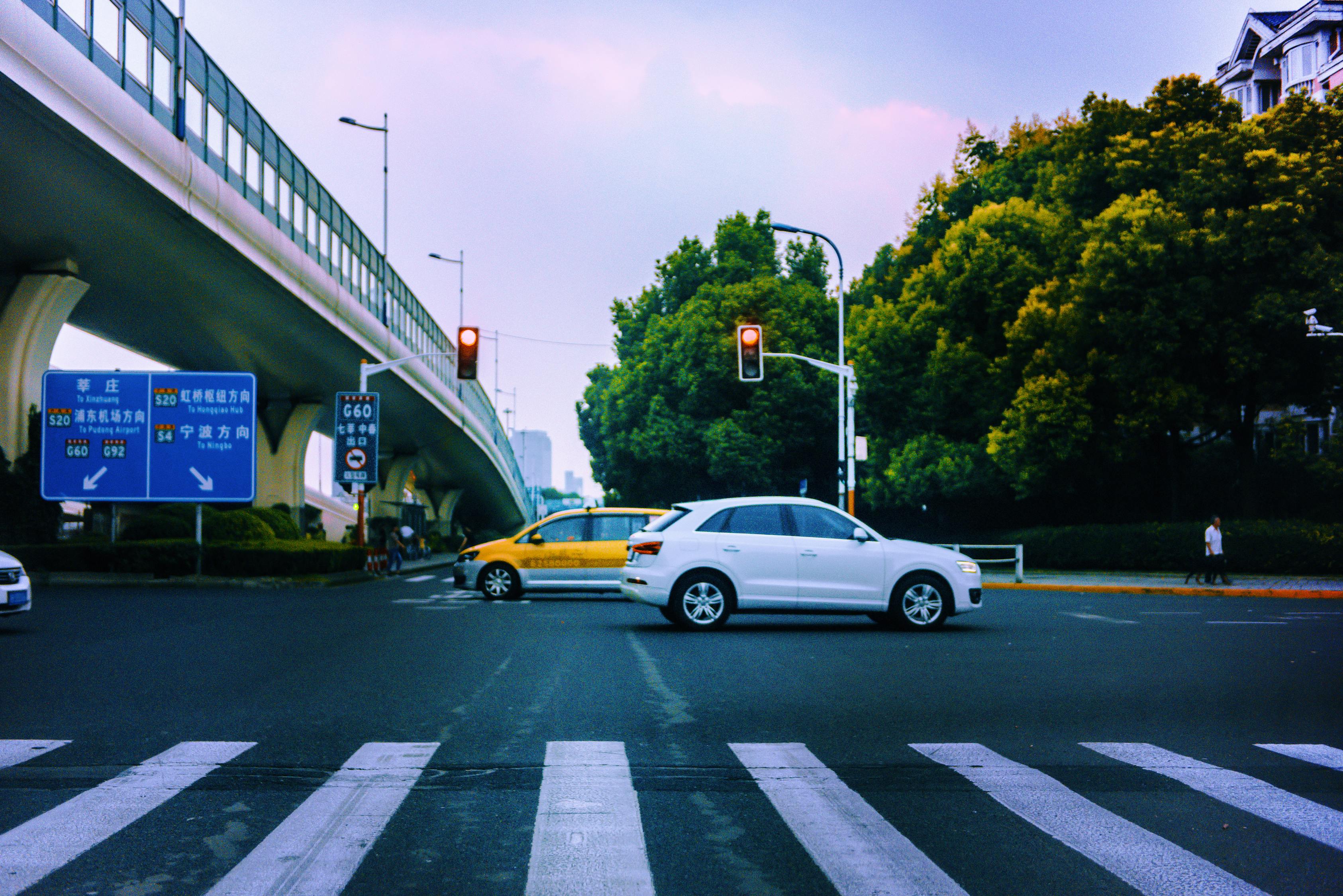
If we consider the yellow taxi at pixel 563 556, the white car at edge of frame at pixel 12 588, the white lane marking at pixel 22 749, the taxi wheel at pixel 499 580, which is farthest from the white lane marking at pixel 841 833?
the taxi wheel at pixel 499 580

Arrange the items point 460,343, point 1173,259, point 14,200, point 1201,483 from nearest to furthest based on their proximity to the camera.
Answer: point 14,200 → point 460,343 → point 1173,259 → point 1201,483

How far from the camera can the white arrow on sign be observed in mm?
27469

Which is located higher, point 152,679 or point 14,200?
point 14,200

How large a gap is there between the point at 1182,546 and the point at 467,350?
1917 centimetres

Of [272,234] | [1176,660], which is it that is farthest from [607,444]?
[1176,660]

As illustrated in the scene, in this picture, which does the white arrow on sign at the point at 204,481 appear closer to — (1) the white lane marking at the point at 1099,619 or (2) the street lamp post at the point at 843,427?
(2) the street lamp post at the point at 843,427

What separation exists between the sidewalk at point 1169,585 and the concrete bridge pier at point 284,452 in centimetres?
2597

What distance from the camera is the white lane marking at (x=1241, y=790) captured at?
16.9 ft

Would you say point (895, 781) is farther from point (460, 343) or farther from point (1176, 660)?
point (460, 343)

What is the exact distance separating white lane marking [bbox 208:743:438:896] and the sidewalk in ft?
70.7

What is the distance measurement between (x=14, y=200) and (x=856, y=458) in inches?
728

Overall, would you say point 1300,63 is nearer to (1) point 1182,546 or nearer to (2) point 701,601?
(1) point 1182,546

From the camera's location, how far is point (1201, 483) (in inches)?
1652

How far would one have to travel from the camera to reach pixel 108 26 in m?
21.5
